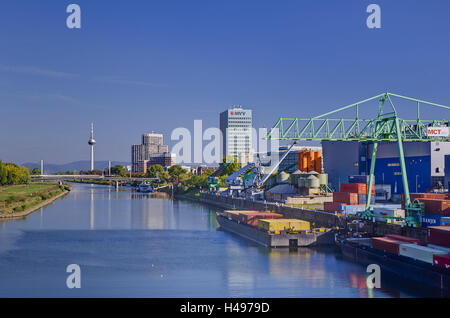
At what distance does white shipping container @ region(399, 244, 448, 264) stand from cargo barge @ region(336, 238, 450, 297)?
207mm

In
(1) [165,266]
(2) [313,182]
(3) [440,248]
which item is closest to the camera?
(3) [440,248]

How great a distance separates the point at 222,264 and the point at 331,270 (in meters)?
6.35

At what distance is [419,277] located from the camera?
26.0 meters

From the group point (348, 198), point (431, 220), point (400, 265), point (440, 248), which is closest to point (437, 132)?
point (348, 198)

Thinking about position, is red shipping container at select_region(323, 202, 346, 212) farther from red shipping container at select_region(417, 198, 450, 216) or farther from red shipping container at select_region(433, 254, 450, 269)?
red shipping container at select_region(433, 254, 450, 269)

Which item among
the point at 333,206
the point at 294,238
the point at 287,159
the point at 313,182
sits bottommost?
the point at 294,238

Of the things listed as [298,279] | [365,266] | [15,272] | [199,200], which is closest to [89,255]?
[15,272]

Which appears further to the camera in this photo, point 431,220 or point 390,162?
point 390,162

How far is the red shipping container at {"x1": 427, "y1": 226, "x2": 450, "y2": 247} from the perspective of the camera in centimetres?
2653

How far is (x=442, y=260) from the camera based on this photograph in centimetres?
2444

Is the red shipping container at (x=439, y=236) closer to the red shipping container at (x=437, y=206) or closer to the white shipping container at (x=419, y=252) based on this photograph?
the white shipping container at (x=419, y=252)

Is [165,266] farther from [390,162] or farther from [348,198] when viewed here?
[390,162]

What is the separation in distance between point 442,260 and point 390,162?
32.2m
